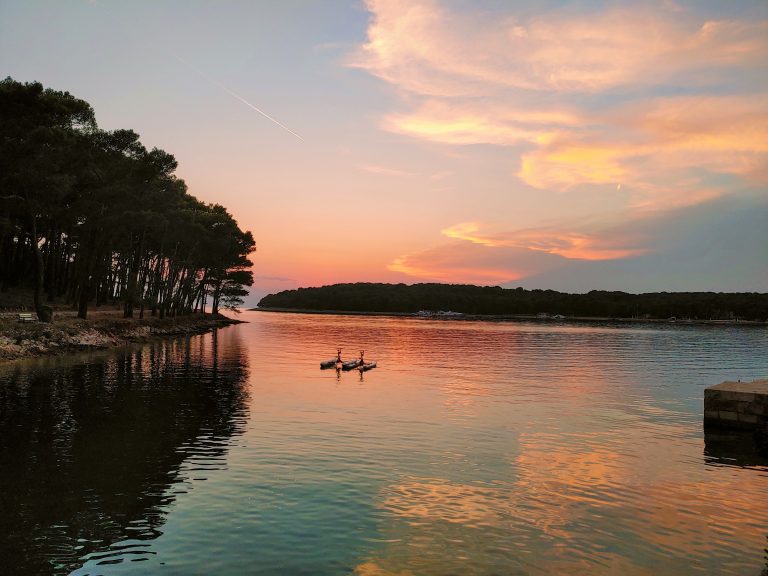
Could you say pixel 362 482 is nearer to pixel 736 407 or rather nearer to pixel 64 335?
pixel 736 407

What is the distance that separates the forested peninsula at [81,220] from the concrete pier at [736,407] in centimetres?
4770

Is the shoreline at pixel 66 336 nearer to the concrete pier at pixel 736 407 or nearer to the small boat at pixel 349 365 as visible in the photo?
the small boat at pixel 349 365

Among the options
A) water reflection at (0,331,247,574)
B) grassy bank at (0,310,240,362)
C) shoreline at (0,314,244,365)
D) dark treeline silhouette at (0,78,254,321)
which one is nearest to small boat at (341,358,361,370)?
water reflection at (0,331,247,574)

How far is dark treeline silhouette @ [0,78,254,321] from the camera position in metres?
46.9

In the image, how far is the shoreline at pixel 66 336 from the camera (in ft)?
151

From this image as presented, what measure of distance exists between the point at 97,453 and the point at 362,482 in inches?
385

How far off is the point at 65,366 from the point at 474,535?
39728mm

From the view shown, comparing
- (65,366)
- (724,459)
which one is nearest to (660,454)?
(724,459)

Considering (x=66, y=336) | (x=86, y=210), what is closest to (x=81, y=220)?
(x=86, y=210)

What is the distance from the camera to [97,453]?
20.3 m

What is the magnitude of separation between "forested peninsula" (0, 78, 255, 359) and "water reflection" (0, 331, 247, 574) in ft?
49.2

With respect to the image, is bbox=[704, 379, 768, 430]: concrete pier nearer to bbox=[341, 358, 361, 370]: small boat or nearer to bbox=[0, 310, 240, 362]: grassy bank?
bbox=[341, 358, 361, 370]: small boat

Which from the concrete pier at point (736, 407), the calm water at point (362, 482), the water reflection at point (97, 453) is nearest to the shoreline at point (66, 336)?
the water reflection at point (97, 453)

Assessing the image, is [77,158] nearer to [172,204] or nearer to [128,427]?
[172,204]
